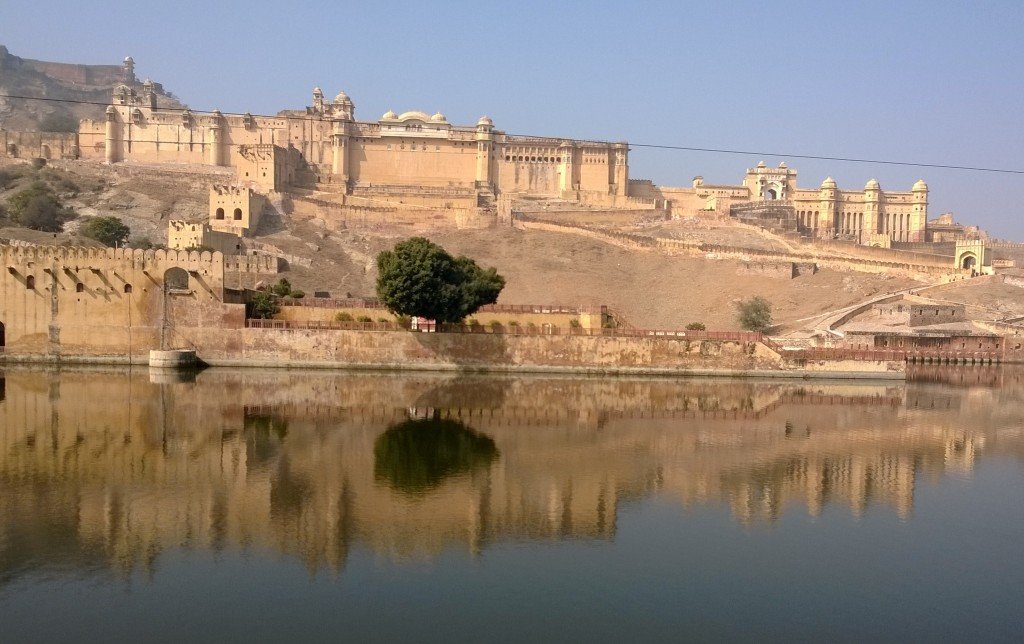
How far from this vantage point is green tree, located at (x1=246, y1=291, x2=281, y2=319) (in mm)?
27109

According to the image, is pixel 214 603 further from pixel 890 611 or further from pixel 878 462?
pixel 878 462

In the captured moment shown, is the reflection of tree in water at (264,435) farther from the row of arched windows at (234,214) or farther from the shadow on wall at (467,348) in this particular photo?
the row of arched windows at (234,214)

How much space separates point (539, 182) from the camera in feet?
206

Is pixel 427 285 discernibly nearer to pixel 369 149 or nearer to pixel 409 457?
pixel 409 457

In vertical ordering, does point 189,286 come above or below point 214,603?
above

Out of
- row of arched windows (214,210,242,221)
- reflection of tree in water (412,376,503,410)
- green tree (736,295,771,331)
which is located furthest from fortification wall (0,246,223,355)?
green tree (736,295,771,331)

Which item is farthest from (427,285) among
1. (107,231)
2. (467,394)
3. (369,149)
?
(369,149)

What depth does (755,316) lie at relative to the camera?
35.0 metres

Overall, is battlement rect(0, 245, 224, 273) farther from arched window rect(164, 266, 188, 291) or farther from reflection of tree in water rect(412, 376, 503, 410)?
reflection of tree in water rect(412, 376, 503, 410)

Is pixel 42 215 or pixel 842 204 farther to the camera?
pixel 842 204

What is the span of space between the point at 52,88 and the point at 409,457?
151m

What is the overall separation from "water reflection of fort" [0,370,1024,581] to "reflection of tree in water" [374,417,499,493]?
65 millimetres

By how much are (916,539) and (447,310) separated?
16.2 m

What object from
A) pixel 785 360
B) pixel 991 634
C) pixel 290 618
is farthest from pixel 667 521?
pixel 785 360
